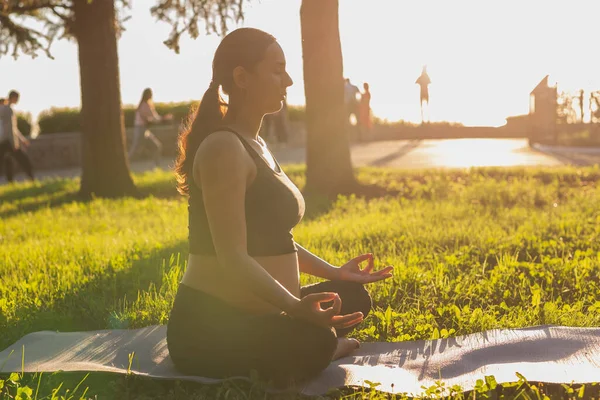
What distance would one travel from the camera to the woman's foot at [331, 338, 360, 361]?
431cm

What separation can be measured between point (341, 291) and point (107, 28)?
32.7 ft

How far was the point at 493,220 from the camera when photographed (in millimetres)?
8812

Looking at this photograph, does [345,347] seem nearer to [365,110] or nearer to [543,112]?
[543,112]

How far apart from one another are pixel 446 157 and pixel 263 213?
16.3 m

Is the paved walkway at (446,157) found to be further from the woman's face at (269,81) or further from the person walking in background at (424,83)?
the woman's face at (269,81)

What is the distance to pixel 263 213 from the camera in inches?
145

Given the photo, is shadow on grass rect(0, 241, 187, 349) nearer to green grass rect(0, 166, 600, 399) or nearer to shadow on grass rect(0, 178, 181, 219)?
green grass rect(0, 166, 600, 399)

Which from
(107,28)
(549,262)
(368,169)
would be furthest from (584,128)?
(549,262)

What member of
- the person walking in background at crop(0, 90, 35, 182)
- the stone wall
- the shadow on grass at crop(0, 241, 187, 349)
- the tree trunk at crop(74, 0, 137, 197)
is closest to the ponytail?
the shadow on grass at crop(0, 241, 187, 349)

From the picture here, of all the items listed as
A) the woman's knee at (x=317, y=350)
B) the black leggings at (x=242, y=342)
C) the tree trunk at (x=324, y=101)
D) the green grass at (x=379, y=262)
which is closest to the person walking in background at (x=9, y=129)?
the green grass at (x=379, y=262)

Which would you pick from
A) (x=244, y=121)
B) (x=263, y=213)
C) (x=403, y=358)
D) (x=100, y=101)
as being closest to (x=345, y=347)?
(x=403, y=358)

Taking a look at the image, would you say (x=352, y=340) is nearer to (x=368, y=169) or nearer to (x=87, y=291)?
(x=87, y=291)

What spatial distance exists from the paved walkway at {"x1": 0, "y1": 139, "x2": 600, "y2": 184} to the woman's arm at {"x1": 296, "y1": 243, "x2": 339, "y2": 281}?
12.4 m

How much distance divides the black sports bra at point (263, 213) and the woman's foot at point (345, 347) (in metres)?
0.79
